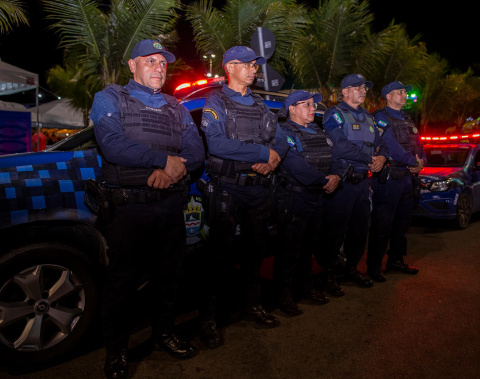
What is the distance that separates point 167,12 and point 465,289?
7.39 meters

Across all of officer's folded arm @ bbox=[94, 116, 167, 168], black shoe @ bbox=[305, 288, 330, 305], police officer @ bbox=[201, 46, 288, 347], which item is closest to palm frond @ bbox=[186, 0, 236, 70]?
police officer @ bbox=[201, 46, 288, 347]

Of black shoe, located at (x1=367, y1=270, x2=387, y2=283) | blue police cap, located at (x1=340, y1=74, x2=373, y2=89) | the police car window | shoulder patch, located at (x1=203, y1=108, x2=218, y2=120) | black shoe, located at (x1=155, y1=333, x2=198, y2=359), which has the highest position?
blue police cap, located at (x1=340, y1=74, x2=373, y2=89)

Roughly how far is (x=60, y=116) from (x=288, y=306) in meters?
18.5

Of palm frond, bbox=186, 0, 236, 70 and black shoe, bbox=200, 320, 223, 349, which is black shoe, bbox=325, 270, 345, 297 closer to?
black shoe, bbox=200, 320, 223, 349

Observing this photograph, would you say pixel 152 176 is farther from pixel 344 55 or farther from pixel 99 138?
pixel 344 55

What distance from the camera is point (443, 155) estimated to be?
26.0ft

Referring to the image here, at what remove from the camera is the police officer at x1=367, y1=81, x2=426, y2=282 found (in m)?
4.42

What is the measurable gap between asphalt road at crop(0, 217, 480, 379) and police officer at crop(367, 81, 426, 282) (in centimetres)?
45

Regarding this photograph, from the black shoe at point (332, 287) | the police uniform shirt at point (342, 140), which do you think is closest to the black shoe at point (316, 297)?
the black shoe at point (332, 287)

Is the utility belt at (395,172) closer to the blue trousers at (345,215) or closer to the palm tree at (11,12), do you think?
the blue trousers at (345,215)

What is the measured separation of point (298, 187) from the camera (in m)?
3.55

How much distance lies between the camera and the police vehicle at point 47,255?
2539 millimetres

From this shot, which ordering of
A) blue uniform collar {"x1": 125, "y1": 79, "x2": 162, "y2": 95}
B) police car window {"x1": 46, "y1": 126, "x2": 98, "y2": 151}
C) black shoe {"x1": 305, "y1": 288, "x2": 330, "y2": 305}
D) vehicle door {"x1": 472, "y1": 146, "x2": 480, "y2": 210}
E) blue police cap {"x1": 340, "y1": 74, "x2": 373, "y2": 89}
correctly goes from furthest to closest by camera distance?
vehicle door {"x1": 472, "y1": 146, "x2": 480, "y2": 210} < blue police cap {"x1": 340, "y1": 74, "x2": 373, "y2": 89} < black shoe {"x1": 305, "y1": 288, "x2": 330, "y2": 305} < police car window {"x1": 46, "y1": 126, "x2": 98, "y2": 151} < blue uniform collar {"x1": 125, "y1": 79, "x2": 162, "y2": 95}

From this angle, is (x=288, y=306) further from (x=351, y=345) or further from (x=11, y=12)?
(x=11, y=12)
